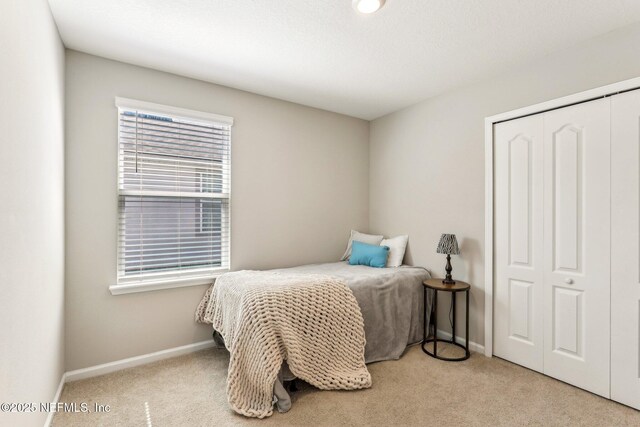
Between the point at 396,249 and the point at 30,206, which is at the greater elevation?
the point at 30,206

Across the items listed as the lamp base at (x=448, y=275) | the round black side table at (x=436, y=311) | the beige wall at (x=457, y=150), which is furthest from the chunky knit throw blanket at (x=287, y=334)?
the beige wall at (x=457, y=150)

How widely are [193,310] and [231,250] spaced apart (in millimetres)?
635

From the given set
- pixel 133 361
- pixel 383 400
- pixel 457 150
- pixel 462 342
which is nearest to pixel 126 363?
pixel 133 361

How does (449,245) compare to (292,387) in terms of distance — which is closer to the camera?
(292,387)

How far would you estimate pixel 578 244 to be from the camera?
7.55 ft

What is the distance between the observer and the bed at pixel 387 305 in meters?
2.70

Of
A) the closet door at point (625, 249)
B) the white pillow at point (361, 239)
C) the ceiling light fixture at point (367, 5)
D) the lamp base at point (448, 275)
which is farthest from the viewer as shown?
the white pillow at point (361, 239)

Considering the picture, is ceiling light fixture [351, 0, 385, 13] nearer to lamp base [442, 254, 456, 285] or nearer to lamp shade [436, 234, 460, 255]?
lamp shade [436, 234, 460, 255]

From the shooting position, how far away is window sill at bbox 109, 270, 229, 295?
254cm

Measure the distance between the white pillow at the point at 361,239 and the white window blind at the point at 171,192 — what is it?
4.75 ft

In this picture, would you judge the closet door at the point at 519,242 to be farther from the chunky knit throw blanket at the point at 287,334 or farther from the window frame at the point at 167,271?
the window frame at the point at 167,271

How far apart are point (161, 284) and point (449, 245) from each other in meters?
2.57

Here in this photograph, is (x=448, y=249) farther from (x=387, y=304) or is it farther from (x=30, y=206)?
(x=30, y=206)

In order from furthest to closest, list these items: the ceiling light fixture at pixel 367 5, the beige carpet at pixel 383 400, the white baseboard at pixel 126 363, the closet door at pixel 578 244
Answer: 1. the white baseboard at pixel 126 363
2. the closet door at pixel 578 244
3. the beige carpet at pixel 383 400
4. the ceiling light fixture at pixel 367 5
